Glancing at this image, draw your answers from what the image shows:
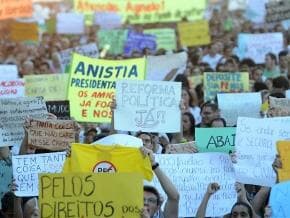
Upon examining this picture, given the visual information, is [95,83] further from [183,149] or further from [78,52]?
[78,52]

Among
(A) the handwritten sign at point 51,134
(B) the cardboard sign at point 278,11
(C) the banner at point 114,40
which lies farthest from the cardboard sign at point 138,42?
(A) the handwritten sign at point 51,134

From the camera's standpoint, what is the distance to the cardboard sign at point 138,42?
16.0m

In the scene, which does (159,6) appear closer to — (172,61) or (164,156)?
(172,61)

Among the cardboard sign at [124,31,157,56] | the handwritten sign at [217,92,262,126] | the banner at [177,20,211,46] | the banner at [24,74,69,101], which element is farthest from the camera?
the banner at [177,20,211,46]

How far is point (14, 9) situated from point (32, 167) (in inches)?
342

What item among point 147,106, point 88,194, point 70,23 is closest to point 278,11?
point 70,23

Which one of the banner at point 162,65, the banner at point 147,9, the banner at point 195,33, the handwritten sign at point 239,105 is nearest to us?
the handwritten sign at point 239,105

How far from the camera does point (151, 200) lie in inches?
243

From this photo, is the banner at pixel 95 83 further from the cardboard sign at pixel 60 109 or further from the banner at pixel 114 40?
the banner at pixel 114 40

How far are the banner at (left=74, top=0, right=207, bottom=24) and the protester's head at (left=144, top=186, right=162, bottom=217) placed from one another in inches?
556

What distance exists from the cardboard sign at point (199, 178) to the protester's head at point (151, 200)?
59 centimetres

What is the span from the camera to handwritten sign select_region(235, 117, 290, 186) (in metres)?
A: 6.93

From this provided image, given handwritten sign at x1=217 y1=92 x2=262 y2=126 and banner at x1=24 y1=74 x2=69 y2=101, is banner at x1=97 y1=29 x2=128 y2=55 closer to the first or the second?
banner at x1=24 y1=74 x2=69 y2=101

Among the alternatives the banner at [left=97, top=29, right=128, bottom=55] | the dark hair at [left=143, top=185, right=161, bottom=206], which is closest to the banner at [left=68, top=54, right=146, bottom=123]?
the dark hair at [left=143, top=185, right=161, bottom=206]
